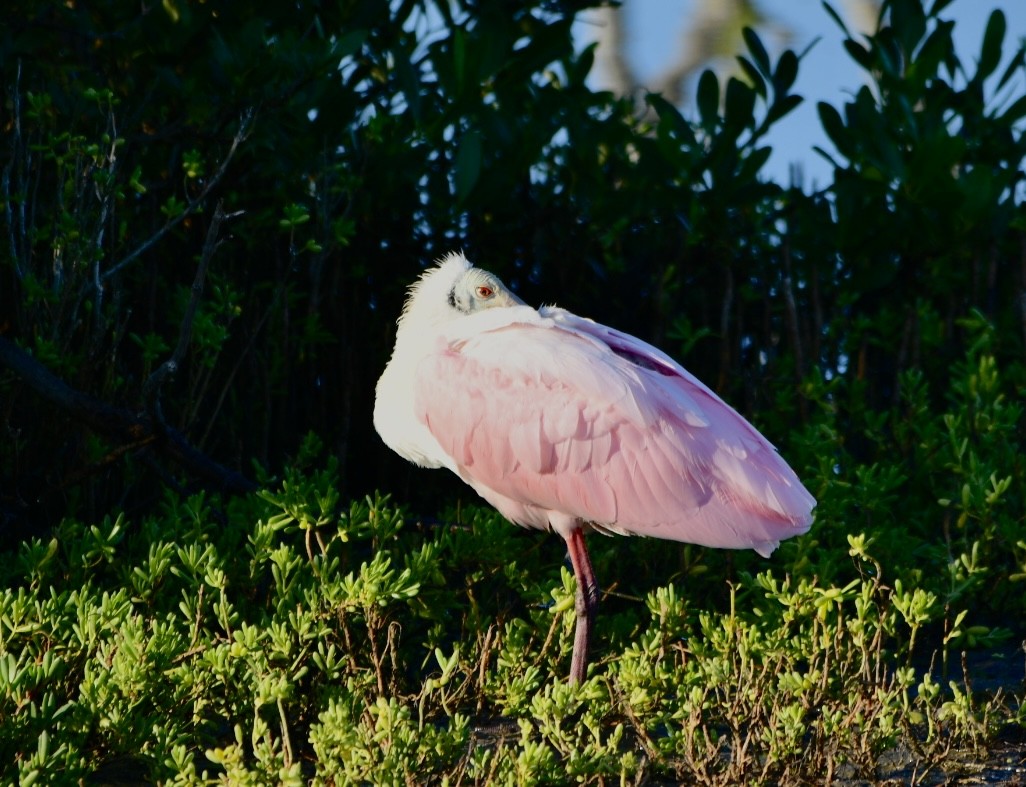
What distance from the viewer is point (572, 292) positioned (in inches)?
244

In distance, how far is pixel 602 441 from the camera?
4.01m

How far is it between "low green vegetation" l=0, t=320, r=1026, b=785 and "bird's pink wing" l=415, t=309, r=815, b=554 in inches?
7.6

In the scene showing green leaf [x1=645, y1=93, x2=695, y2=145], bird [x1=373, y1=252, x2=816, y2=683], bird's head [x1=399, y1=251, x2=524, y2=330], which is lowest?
bird [x1=373, y1=252, x2=816, y2=683]

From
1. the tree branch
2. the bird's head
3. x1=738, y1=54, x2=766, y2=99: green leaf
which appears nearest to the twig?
the tree branch

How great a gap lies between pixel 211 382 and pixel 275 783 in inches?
114

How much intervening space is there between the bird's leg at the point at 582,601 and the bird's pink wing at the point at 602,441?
0.08 m

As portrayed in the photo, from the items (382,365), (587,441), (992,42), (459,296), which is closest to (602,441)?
(587,441)

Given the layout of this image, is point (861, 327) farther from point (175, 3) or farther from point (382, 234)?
point (175, 3)

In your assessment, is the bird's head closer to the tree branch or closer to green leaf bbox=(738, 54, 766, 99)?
the tree branch

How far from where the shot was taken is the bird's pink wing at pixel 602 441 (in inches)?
154

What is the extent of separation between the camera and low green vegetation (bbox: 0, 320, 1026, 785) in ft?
9.49

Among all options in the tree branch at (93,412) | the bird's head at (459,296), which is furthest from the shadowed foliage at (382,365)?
the bird's head at (459,296)

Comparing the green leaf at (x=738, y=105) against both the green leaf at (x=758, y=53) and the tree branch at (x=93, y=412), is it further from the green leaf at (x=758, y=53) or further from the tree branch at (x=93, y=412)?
the tree branch at (x=93, y=412)

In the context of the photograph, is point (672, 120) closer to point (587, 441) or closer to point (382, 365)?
point (382, 365)
